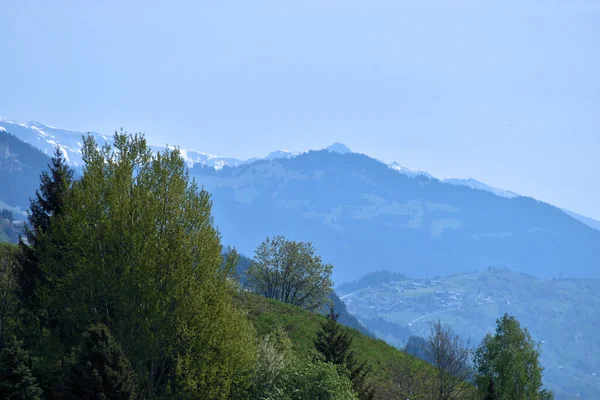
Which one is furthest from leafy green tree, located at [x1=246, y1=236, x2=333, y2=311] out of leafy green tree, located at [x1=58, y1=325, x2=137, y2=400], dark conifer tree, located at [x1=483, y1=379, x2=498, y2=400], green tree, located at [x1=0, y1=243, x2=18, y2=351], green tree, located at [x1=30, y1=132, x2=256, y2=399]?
leafy green tree, located at [x1=58, y1=325, x2=137, y2=400]

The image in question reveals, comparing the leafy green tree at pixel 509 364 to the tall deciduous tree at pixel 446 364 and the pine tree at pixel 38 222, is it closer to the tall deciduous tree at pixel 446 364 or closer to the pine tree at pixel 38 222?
the tall deciduous tree at pixel 446 364

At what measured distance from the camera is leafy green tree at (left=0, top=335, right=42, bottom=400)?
3769 cm

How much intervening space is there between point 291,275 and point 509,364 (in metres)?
41.0

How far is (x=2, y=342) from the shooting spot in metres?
45.3

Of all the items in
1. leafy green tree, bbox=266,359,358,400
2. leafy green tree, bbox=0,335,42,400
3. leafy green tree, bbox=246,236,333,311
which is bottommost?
leafy green tree, bbox=0,335,42,400

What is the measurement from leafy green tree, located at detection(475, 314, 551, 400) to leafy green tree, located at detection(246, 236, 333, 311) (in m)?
34.4

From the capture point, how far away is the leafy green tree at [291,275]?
91.8m

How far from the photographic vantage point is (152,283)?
3722cm

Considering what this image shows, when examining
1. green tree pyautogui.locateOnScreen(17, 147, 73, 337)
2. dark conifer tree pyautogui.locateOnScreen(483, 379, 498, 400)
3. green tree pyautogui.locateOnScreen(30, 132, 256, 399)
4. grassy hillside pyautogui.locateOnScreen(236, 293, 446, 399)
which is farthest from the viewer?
grassy hillside pyautogui.locateOnScreen(236, 293, 446, 399)

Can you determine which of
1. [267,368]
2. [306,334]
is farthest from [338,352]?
[306,334]

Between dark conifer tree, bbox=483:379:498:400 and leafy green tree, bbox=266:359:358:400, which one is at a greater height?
dark conifer tree, bbox=483:379:498:400

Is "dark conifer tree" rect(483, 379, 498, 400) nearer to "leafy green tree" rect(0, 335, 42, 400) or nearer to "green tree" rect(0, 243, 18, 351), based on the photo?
"leafy green tree" rect(0, 335, 42, 400)

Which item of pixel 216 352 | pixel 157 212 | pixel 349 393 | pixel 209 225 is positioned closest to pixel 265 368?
pixel 216 352

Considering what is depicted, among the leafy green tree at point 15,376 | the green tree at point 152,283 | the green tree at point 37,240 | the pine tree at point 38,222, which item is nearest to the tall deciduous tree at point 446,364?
the green tree at point 152,283
